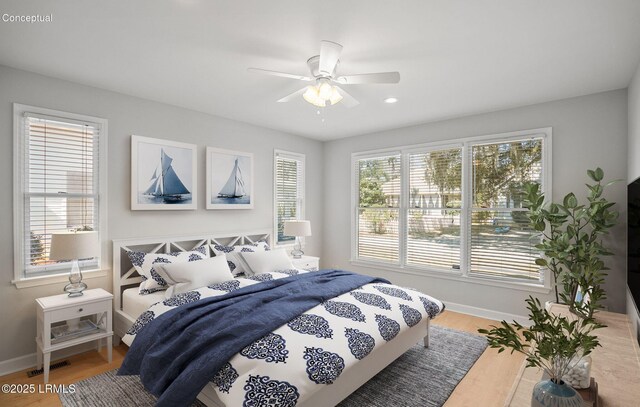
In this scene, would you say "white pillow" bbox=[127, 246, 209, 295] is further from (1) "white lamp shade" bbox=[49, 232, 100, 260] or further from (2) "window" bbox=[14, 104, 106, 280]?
(1) "white lamp shade" bbox=[49, 232, 100, 260]

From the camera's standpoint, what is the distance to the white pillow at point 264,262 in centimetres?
384

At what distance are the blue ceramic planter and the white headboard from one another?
142 inches

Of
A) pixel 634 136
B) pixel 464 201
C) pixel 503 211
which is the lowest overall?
pixel 503 211

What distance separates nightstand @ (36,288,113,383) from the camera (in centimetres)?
268

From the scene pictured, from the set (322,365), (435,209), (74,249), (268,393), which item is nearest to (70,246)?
(74,249)

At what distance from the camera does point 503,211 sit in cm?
407

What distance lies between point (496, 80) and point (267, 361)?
315 centimetres

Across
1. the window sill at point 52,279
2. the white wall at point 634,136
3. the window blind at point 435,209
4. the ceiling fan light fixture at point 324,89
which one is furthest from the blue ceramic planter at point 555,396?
the window sill at point 52,279

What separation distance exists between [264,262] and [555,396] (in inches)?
120

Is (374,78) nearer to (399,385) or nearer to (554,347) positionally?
(554,347)

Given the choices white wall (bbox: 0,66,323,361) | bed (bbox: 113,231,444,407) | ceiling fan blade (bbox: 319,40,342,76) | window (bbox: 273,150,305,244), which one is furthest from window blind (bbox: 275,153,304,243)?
ceiling fan blade (bbox: 319,40,342,76)

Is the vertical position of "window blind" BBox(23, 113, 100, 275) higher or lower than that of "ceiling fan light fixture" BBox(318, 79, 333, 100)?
lower

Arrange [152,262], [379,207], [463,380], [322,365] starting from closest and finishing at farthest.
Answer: [322,365] → [463,380] → [152,262] → [379,207]

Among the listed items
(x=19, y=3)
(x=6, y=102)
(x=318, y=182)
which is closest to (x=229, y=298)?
(x=19, y=3)
